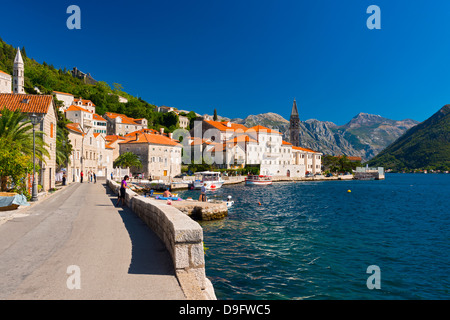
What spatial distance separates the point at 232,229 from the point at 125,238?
12179mm

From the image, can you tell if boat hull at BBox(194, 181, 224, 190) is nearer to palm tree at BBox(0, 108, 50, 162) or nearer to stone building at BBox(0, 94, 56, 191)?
stone building at BBox(0, 94, 56, 191)

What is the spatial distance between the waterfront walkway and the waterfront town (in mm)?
20387

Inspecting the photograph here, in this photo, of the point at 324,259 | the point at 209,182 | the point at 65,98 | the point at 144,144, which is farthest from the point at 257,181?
the point at 65,98

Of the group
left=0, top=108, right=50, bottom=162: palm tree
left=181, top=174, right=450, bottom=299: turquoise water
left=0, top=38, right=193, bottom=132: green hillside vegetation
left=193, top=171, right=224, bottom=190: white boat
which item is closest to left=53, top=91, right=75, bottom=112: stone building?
left=0, top=38, right=193, bottom=132: green hillside vegetation

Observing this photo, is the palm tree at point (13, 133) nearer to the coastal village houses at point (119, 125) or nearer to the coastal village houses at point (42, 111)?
the coastal village houses at point (42, 111)

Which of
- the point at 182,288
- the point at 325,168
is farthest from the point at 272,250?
the point at 325,168

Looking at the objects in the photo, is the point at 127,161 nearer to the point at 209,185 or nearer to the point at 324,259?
the point at 209,185

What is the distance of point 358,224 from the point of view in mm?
24891

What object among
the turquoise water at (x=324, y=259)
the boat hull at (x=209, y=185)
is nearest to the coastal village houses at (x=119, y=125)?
the boat hull at (x=209, y=185)

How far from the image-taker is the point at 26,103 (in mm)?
27750

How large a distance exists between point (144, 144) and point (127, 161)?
20.0 ft

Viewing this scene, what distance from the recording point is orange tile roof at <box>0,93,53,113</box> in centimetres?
2706
